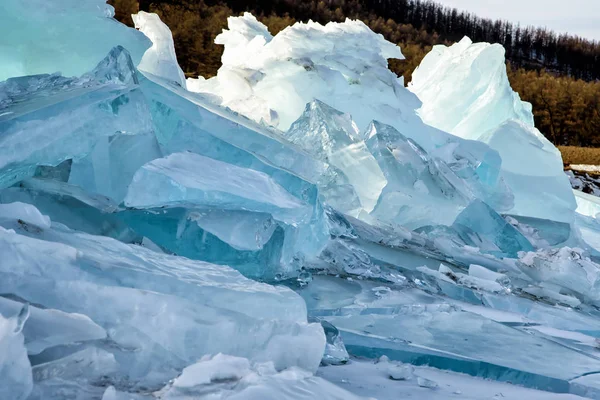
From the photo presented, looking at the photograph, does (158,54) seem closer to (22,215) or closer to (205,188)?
(205,188)

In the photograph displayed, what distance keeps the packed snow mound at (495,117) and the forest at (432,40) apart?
690 cm

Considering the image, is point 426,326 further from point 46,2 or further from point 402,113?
point 402,113

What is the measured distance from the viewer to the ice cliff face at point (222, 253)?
3.18 feet

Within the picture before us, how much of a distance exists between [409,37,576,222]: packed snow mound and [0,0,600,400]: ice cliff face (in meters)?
0.82

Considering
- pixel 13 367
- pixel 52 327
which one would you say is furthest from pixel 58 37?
pixel 13 367

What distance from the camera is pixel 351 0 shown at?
2895cm

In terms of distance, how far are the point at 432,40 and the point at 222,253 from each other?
84.5 ft

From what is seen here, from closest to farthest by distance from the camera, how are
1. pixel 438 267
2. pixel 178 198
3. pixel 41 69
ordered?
pixel 178 198, pixel 438 267, pixel 41 69

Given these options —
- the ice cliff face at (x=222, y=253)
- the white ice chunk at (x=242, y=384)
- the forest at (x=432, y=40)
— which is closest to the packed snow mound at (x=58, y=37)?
the ice cliff face at (x=222, y=253)

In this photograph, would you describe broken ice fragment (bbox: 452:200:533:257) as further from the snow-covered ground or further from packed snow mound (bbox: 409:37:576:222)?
the snow-covered ground

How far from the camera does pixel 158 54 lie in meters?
4.29

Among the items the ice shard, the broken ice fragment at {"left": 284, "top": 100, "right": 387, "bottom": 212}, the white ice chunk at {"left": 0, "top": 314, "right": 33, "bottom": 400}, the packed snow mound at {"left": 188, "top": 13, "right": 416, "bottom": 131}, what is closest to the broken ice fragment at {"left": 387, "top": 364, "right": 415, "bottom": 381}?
the white ice chunk at {"left": 0, "top": 314, "right": 33, "bottom": 400}

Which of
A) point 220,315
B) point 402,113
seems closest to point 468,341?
point 220,315

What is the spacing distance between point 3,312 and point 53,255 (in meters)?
0.22
